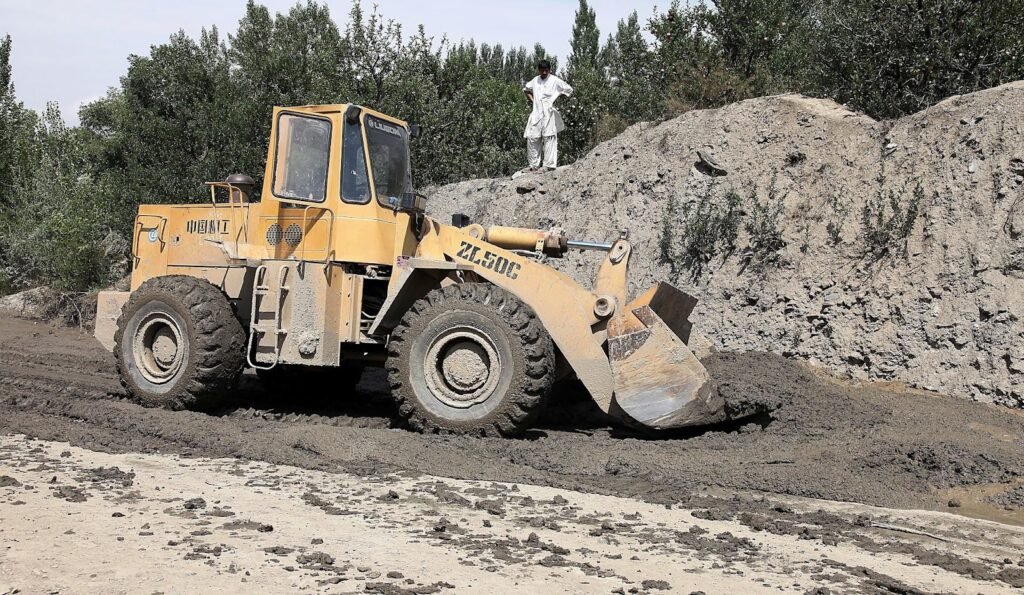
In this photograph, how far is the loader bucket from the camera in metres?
7.72

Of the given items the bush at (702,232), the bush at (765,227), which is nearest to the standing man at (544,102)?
the bush at (702,232)

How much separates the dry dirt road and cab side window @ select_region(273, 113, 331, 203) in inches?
87.3

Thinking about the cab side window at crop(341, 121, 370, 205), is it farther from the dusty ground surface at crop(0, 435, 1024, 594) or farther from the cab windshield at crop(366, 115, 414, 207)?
the dusty ground surface at crop(0, 435, 1024, 594)

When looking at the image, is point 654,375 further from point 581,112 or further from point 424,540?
point 581,112

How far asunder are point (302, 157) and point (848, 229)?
6.50 meters

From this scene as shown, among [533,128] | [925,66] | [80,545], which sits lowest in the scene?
[80,545]

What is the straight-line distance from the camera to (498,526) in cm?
556

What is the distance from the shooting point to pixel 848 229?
1133 cm

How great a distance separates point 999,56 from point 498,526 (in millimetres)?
11596

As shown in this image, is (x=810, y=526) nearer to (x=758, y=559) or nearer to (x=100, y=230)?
(x=758, y=559)

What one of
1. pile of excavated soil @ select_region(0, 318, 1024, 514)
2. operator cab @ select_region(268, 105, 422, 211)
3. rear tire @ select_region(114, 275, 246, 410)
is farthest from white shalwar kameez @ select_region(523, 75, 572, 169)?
rear tire @ select_region(114, 275, 246, 410)

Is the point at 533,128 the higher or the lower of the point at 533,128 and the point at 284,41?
the lower

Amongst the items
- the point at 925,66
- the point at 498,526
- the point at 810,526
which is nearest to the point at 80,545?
the point at 498,526

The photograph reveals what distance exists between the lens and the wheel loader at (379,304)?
25.8 feet
